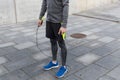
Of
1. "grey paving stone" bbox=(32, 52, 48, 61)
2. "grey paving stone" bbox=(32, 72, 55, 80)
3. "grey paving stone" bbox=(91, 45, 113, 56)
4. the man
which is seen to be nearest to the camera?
the man

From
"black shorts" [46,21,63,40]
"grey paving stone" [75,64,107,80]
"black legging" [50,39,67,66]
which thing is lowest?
"grey paving stone" [75,64,107,80]

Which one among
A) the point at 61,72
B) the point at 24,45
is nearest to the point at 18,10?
the point at 24,45

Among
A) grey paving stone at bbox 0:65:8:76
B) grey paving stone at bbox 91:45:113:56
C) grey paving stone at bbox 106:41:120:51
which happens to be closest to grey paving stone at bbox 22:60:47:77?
grey paving stone at bbox 0:65:8:76

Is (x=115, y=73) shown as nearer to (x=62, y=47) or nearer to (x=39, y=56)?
(x=62, y=47)

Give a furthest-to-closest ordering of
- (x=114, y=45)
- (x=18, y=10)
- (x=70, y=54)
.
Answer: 1. (x=18, y=10)
2. (x=114, y=45)
3. (x=70, y=54)

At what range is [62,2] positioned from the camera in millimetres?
3100

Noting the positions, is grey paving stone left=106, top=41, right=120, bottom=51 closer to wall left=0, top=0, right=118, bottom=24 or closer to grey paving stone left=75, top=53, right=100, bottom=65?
grey paving stone left=75, top=53, right=100, bottom=65

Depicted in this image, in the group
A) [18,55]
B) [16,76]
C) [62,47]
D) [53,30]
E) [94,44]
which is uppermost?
[53,30]

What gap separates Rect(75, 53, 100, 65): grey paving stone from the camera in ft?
13.3

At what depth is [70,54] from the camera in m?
4.48

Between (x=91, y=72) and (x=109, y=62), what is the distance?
2.11 ft

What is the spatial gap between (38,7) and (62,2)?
510cm

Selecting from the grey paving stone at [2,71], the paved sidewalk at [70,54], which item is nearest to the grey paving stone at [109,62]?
the paved sidewalk at [70,54]

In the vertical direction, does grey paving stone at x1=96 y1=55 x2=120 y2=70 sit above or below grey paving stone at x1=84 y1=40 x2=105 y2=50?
below
